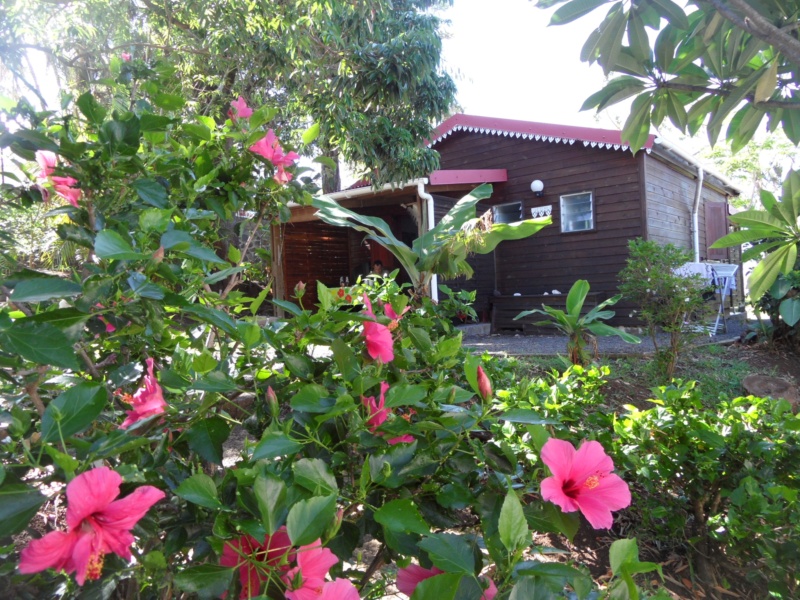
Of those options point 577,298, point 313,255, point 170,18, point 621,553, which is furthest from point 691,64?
point 313,255

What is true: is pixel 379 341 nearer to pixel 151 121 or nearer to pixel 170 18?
pixel 151 121

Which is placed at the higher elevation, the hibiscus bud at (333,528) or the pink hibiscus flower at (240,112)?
the pink hibiscus flower at (240,112)

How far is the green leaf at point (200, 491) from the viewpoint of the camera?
0.63 m

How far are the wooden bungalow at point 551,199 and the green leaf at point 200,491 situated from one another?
812 centimetres

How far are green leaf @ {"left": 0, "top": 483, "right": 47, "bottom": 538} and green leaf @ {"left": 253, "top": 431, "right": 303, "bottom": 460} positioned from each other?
231 millimetres

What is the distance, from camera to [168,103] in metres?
1.18

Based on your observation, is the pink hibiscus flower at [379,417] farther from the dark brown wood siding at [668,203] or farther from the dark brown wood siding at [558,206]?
the dark brown wood siding at [558,206]

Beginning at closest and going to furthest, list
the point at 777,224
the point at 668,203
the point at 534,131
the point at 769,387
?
the point at 777,224 < the point at 769,387 < the point at 534,131 < the point at 668,203

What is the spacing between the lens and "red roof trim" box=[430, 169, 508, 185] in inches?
355

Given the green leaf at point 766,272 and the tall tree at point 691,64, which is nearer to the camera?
the tall tree at point 691,64

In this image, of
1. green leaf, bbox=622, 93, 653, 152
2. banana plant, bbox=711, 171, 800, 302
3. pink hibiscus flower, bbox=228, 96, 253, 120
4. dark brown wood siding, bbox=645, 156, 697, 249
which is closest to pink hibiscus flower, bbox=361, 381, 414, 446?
pink hibiscus flower, bbox=228, 96, 253, 120

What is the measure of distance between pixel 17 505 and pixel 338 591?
13.3 inches

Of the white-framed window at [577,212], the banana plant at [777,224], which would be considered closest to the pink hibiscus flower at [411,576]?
the banana plant at [777,224]

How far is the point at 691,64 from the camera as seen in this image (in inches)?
80.0
